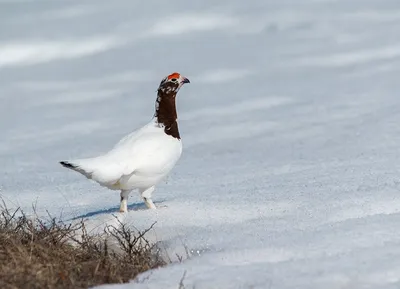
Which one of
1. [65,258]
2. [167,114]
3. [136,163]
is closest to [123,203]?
[136,163]

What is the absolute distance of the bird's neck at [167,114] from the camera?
17.7ft

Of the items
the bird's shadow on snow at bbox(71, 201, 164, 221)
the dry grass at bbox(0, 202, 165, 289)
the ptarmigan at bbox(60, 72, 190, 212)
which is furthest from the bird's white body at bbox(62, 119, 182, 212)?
the dry grass at bbox(0, 202, 165, 289)

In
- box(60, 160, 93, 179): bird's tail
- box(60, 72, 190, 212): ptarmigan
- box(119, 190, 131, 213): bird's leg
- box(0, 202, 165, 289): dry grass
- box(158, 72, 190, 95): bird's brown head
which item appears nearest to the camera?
box(0, 202, 165, 289): dry grass

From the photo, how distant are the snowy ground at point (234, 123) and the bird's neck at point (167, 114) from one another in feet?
1.20

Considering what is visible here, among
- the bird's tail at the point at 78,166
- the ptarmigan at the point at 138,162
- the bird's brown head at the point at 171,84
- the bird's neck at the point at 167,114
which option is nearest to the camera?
the bird's tail at the point at 78,166

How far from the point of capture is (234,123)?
9188mm

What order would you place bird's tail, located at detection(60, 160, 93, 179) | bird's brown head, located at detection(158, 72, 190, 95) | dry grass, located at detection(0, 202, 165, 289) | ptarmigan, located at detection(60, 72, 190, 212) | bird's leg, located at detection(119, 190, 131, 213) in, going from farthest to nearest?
bird's brown head, located at detection(158, 72, 190, 95) < bird's leg, located at detection(119, 190, 131, 213) < ptarmigan, located at detection(60, 72, 190, 212) < bird's tail, located at detection(60, 160, 93, 179) < dry grass, located at detection(0, 202, 165, 289)

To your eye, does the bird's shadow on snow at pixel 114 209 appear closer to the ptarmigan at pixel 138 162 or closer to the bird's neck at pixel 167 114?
the ptarmigan at pixel 138 162

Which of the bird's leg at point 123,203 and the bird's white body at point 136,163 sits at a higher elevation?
the bird's white body at point 136,163

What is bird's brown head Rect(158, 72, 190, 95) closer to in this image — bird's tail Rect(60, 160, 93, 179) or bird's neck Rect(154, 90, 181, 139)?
bird's neck Rect(154, 90, 181, 139)

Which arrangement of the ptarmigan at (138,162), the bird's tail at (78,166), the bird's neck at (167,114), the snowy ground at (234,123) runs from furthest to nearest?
the bird's neck at (167,114), the ptarmigan at (138,162), the bird's tail at (78,166), the snowy ground at (234,123)

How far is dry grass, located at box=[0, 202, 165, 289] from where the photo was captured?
11.1ft

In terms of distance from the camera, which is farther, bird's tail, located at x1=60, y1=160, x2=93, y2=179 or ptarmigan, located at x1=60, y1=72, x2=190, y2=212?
ptarmigan, located at x1=60, y1=72, x2=190, y2=212

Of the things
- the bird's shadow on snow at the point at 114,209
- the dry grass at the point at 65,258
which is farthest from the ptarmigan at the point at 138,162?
the dry grass at the point at 65,258
